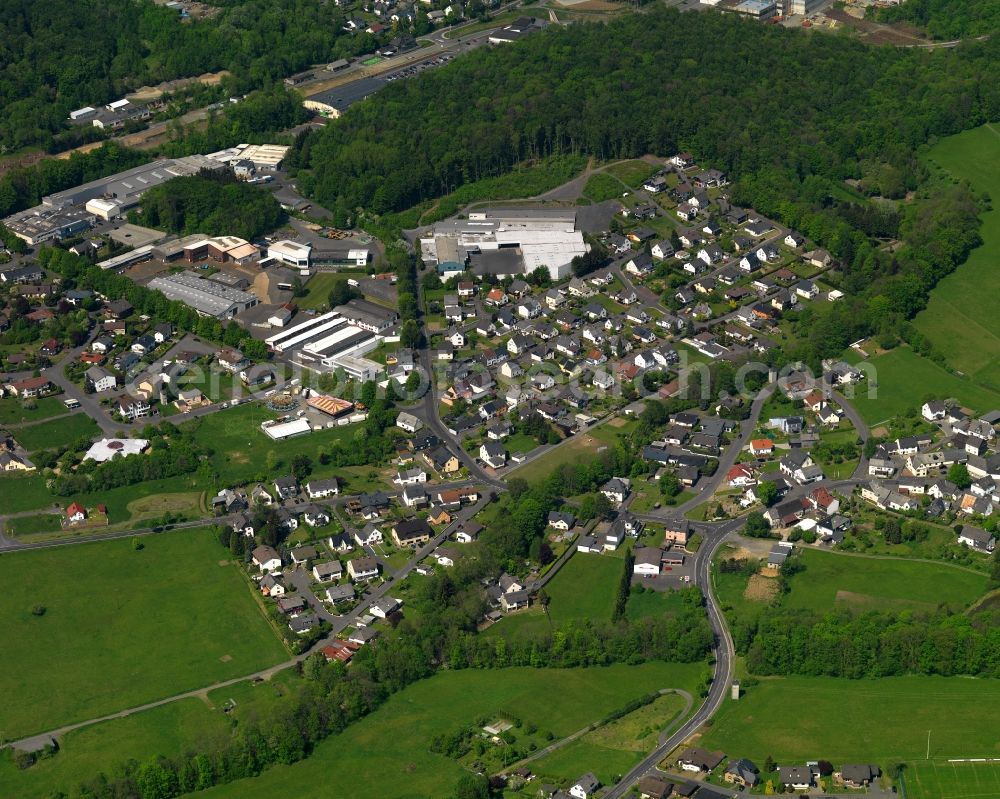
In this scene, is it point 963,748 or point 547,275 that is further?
point 547,275

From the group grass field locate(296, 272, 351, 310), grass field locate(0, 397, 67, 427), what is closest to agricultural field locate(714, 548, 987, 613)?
grass field locate(296, 272, 351, 310)

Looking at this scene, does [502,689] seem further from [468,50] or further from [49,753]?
[468,50]

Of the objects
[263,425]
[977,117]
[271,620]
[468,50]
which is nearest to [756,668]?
[271,620]

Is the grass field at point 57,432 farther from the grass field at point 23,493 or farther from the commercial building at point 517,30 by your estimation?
the commercial building at point 517,30

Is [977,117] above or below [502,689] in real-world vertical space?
above

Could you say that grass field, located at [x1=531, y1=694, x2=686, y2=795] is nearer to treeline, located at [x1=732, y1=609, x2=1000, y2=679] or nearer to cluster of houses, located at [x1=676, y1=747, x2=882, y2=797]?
cluster of houses, located at [x1=676, y1=747, x2=882, y2=797]

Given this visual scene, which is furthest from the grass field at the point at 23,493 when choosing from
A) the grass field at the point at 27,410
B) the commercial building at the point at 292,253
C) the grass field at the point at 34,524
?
the commercial building at the point at 292,253

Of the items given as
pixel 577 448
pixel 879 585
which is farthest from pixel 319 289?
pixel 879 585
